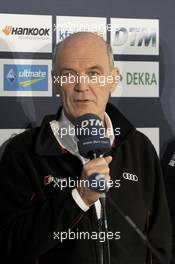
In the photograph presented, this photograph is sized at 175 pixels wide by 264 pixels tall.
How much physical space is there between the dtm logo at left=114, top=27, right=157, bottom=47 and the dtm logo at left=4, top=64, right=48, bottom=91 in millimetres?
239

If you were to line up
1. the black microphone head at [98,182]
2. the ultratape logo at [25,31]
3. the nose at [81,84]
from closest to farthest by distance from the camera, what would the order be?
the black microphone head at [98,182] → the nose at [81,84] → the ultratape logo at [25,31]

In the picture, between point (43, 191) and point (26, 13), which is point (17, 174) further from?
point (26, 13)

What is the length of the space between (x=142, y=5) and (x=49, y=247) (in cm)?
79

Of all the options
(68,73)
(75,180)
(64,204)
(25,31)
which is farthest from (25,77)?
(64,204)

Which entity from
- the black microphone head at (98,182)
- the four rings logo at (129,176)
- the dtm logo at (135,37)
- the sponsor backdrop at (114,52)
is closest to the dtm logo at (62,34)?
the sponsor backdrop at (114,52)

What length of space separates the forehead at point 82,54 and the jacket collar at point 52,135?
5.8 inches

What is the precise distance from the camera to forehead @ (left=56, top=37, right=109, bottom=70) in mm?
1134

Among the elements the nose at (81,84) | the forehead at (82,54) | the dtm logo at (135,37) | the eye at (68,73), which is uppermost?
the dtm logo at (135,37)

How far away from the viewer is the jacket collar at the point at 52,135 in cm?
114

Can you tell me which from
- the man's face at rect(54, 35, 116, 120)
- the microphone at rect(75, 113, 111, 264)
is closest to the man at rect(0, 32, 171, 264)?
the man's face at rect(54, 35, 116, 120)

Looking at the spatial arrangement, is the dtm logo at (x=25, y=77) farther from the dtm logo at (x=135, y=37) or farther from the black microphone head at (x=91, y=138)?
the black microphone head at (x=91, y=138)

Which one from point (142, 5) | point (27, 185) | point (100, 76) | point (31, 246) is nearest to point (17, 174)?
point (27, 185)

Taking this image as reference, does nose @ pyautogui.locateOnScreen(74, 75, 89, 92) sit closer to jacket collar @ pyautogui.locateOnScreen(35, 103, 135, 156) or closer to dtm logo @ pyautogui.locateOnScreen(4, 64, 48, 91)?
jacket collar @ pyautogui.locateOnScreen(35, 103, 135, 156)

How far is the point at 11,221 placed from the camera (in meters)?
1.07
